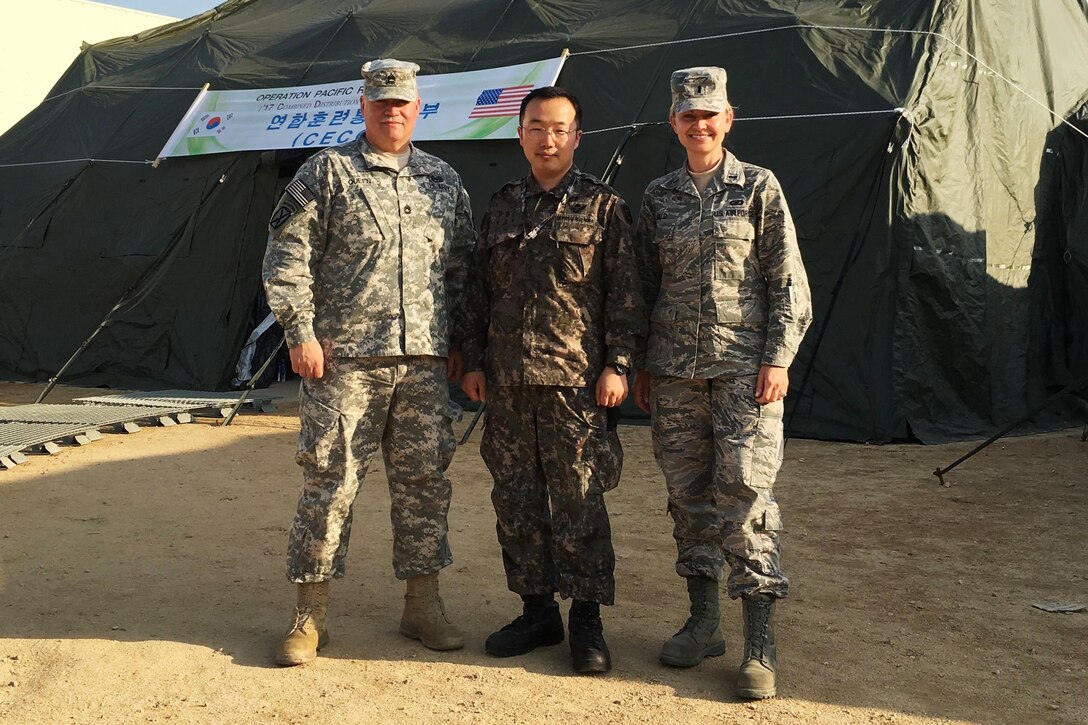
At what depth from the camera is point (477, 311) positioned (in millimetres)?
3578

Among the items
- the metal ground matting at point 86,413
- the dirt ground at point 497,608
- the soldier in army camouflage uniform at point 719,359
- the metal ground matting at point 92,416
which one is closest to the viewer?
the dirt ground at point 497,608

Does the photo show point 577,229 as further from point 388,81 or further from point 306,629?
point 306,629

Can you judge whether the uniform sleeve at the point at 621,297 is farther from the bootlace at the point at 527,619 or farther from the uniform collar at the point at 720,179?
the bootlace at the point at 527,619

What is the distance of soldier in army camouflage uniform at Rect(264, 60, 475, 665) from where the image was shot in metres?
3.39

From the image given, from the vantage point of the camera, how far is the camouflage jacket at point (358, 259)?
3393 millimetres

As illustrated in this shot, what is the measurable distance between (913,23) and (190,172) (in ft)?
19.9

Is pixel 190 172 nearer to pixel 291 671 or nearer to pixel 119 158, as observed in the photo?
pixel 119 158

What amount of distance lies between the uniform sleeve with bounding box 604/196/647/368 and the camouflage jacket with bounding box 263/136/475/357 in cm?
52

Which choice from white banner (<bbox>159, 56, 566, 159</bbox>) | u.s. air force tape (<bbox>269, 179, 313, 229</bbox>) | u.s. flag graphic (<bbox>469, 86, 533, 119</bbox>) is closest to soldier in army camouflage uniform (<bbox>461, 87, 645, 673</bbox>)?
u.s. air force tape (<bbox>269, 179, 313, 229</bbox>)

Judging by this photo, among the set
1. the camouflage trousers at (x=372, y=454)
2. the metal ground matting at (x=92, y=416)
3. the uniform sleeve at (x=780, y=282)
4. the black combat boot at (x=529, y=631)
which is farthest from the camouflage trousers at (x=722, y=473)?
the metal ground matting at (x=92, y=416)

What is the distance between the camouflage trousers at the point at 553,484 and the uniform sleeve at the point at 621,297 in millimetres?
151

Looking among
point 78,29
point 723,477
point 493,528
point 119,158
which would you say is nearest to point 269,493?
point 493,528

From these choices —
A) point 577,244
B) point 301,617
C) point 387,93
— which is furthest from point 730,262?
point 301,617

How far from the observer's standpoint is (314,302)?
348 cm
